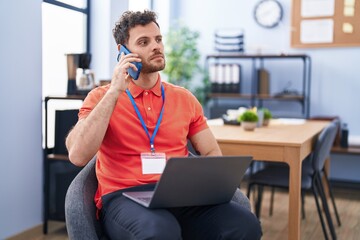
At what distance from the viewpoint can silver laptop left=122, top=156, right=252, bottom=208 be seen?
1.53 metres

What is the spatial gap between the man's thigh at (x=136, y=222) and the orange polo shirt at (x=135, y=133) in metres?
0.11

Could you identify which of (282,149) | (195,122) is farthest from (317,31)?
(195,122)

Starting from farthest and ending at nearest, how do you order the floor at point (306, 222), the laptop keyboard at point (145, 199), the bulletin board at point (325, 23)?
1. the bulletin board at point (325, 23)
2. the floor at point (306, 222)
3. the laptop keyboard at point (145, 199)

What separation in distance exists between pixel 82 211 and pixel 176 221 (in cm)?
33

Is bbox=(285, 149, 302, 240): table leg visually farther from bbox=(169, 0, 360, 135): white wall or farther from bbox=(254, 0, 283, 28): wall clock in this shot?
bbox=(254, 0, 283, 28): wall clock

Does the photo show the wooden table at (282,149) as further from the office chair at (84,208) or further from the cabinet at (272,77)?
the cabinet at (272,77)

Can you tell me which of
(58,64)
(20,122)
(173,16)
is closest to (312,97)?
(173,16)

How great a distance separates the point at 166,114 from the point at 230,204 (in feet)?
1.43

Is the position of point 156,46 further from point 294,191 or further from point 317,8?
point 317,8

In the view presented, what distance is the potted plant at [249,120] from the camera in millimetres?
3168

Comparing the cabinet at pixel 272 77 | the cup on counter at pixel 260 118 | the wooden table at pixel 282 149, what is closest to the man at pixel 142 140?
the wooden table at pixel 282 149

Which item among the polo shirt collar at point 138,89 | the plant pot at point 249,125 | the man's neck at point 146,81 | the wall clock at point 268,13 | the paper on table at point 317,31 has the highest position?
the wall clock at point 268,13

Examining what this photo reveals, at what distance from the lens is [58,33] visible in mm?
3812

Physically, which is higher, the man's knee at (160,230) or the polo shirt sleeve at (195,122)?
the polo shirt sleeve at (195,122)
